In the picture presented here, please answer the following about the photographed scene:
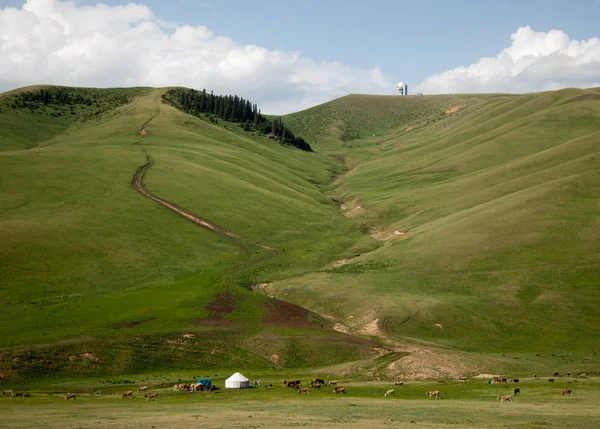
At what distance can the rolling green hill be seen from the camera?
78.7 meters

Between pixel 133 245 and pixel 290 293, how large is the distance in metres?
30.4

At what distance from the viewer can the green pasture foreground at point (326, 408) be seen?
134 ft

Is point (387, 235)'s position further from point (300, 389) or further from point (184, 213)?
point (300, 389)

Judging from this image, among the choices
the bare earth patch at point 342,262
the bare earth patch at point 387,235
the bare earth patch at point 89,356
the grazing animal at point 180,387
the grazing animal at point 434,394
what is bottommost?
the bare earth patch at point 89,356

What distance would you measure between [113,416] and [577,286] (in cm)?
7276

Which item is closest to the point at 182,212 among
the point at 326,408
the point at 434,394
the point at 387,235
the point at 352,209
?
the point at 387,235

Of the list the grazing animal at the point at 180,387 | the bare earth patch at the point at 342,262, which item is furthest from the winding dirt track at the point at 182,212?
the grazing animal at the point at 180,387

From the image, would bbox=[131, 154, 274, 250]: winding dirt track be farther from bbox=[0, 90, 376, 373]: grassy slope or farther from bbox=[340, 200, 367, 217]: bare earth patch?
bbox=[340, 200, 367, 217]: bare earth patch

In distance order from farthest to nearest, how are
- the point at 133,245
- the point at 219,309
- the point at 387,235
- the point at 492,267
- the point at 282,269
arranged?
the point at 387,235 → the point at 282,269 → the point at 133,245 → the point at 492,267 → the point at 219,309

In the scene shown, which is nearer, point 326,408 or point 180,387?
point 326,408

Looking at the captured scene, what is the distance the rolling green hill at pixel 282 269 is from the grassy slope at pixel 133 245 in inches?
14.6

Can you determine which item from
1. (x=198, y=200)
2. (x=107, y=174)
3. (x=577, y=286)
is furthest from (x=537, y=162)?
→ (x=107, y=174)

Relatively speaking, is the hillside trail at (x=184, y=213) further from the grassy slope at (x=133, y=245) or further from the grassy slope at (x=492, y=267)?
the grassy slope at (x=492, y=267)

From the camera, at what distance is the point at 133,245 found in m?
114
